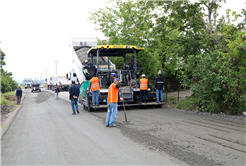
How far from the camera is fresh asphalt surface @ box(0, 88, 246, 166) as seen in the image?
474 cm

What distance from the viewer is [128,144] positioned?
584 cm

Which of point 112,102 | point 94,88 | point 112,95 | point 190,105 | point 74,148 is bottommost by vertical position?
point 74,148

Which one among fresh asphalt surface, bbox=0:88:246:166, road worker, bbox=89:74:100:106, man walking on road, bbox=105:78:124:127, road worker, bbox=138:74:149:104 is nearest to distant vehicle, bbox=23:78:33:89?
road worker, bbox=89:74:100:106

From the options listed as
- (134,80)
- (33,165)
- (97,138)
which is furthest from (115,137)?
(134,80)

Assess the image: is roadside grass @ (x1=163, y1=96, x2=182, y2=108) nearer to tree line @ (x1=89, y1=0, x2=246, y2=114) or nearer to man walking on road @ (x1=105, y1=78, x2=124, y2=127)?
tree line @ (x1=89, y1=0, x2=246, y2=114)

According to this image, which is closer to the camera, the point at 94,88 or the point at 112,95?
the point at 112,95

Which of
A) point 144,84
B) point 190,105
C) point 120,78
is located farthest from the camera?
point 120,78

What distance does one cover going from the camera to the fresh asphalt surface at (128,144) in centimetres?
474

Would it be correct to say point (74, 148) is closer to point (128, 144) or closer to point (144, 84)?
point (128, 144)

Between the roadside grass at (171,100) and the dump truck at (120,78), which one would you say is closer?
the dump truck at (120,78)

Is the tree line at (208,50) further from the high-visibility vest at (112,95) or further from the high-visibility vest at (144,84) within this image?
the high-visibility vest at (112,95)

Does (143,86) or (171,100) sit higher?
(143,86)

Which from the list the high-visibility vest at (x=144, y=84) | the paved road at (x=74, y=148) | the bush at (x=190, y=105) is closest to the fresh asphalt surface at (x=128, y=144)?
the paved road at (x=74, y=148)

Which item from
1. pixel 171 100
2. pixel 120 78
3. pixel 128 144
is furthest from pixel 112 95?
pixel 171 100
